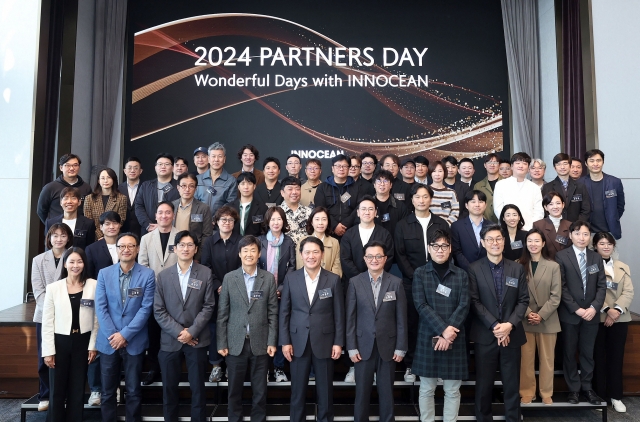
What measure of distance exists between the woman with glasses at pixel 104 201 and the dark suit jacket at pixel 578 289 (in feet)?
12.5

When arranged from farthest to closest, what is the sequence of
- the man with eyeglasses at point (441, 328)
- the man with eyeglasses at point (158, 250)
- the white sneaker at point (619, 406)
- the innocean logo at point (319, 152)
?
the innocean logo at point (319, 152) → the white sneaker at point (619, 406) → the man with eyeglasses at point (158, 250) → the man with eyeglasses at point (441, 328)

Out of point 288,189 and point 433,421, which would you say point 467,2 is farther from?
point 433,421

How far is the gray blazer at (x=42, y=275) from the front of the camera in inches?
161

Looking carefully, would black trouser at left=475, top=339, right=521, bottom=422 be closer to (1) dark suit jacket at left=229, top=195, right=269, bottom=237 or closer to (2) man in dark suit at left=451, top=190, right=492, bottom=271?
(2) man in dark suit at left=451, top=190, right=492, bottom=271

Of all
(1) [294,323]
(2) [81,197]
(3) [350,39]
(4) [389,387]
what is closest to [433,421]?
(4) [389,387]

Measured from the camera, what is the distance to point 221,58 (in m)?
7.70

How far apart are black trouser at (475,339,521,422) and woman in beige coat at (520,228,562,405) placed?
35 cm

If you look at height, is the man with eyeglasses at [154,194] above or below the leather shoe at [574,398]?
above

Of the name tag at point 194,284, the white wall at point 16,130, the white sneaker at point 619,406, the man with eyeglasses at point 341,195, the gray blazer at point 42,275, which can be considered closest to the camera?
the name tag at point 194,284

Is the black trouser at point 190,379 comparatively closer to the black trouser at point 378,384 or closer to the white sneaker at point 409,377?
the black trouser at point 378,384

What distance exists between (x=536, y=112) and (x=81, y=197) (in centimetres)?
609

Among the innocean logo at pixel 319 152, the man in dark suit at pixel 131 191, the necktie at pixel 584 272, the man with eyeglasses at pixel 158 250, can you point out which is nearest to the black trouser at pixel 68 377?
the man with eyeglasses at pixel 158 250

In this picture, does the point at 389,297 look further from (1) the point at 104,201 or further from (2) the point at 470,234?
(1) the point at 104,201

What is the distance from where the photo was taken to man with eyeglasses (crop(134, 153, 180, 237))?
484 cm
